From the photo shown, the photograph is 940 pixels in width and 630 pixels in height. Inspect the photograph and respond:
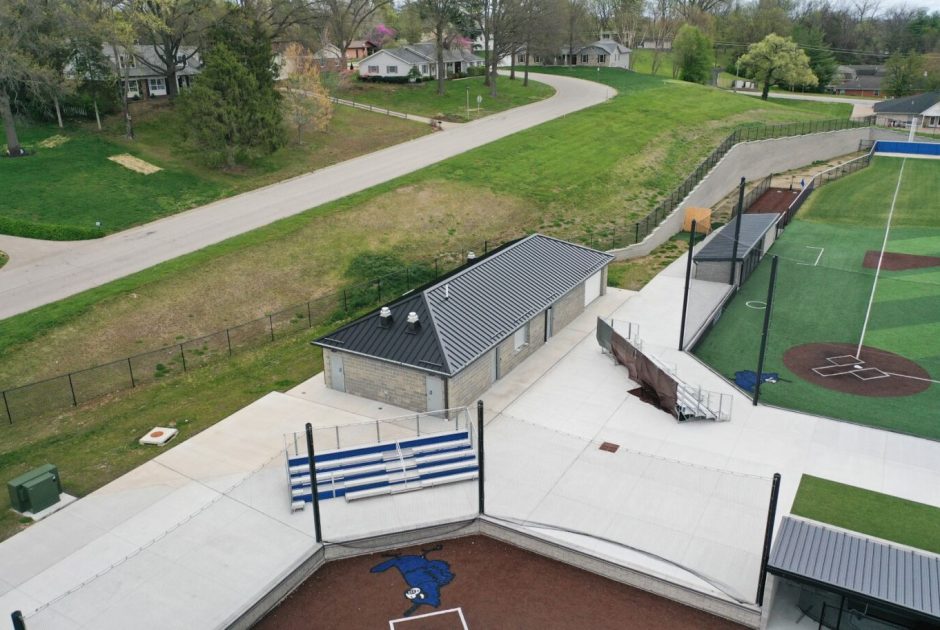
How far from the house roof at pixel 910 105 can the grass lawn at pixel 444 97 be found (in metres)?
36.4

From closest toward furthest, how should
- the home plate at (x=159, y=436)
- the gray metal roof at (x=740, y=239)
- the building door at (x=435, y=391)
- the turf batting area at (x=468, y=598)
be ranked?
1. the turf batting area at (x=468, y=598)
2. the home plate at (x=159, y=436)
3. the building door at (x=435, y=391)
4. the gray metal roof at (x=740, y=239)

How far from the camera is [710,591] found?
16.9 metres

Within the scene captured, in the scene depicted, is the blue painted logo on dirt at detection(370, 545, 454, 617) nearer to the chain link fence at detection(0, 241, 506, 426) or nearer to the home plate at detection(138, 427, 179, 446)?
the home plate at detection(138, 427, 179, 446)

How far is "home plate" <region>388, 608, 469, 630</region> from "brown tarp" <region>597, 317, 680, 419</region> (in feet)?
37.9

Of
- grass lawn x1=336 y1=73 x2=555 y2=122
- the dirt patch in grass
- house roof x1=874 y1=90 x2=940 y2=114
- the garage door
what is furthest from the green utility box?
house roof x1=874 y1=90 x2=940 y2=114

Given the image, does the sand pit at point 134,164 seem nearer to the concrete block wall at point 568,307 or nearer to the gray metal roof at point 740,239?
the concrete block wall at point 568,307

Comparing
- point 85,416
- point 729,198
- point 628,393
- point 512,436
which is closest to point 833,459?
point 628,393

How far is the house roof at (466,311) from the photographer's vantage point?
2517cm

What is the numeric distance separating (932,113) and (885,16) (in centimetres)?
11934

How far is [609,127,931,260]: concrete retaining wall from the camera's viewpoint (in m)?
46.3

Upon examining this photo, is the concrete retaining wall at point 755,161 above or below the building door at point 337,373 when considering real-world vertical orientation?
above

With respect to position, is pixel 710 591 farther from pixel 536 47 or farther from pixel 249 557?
pixel 536 47

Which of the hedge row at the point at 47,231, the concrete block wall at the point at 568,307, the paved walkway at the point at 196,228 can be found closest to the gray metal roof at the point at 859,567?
the concrete block wall at the point at 568,307

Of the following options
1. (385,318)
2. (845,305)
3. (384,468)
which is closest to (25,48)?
(385,318)
